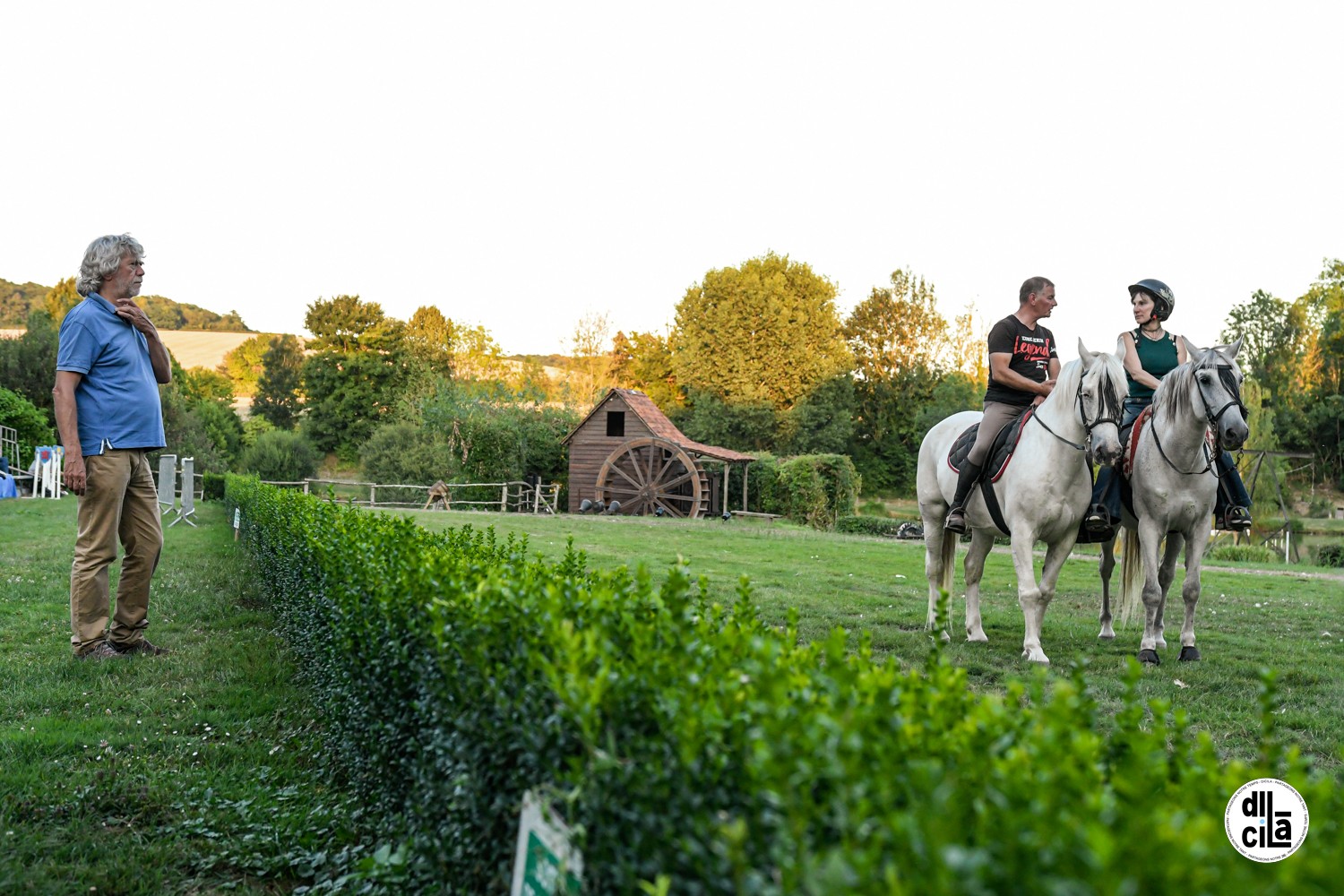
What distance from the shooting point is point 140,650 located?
22.5ft

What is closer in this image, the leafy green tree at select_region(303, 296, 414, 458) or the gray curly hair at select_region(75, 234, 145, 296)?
the gray curly hair at select_region(75, 234, 145, 296)

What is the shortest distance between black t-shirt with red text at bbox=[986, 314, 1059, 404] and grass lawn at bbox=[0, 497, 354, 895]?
19.0 ft

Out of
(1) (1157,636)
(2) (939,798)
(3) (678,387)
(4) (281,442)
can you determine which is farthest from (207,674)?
(3) (678,387)

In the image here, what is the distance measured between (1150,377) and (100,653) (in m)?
8.00

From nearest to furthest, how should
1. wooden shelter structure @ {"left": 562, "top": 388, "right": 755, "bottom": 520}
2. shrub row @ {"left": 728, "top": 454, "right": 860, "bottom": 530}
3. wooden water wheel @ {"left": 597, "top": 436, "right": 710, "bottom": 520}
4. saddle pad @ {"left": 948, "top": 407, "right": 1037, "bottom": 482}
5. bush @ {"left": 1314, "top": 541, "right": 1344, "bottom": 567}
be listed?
saddle pad @ {"left": 948, "top": 407, "right": 1037, "bottom": 482} → bush @ {"left": 1314, "top": 541, "right": 1344, "bottom": 567} → shrub row @ {"left": 728, "top": 454, "right": 860, "bottom": 530} → wooden shelter structure @ {"left": 562, "top": 388, "right": 755, "bottom": 520} → wooden water wheel @ {"left": 597, "top": 436, "right": 710, "bottom": 520}

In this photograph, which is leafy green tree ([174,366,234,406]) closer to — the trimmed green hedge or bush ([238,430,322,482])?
bush ([238,430,322,482])

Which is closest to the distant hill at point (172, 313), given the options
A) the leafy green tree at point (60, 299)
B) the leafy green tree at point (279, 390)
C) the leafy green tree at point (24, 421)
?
the leafy green tree at point (279, 390)

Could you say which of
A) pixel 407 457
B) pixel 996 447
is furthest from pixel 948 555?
pixel 407 457

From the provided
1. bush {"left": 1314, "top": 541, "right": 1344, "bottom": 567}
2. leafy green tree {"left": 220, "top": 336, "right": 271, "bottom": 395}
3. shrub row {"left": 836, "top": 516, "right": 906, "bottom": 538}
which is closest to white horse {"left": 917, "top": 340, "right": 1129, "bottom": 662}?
bush {"left": 1314, "top": 541, "right": 1344, "bottom": 567}

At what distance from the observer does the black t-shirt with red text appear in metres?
8.08

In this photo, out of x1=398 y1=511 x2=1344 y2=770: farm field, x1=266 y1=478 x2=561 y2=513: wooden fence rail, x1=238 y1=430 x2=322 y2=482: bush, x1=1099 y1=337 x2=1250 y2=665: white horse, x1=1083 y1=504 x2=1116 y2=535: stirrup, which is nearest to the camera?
x1=398 y1=511 x2=1344 y2=770: farm field

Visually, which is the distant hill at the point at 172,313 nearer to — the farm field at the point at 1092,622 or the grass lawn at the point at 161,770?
the farm field at the point at 1092,622

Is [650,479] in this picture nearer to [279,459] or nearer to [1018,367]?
[279,459]

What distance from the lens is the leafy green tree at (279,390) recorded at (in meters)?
69.5
